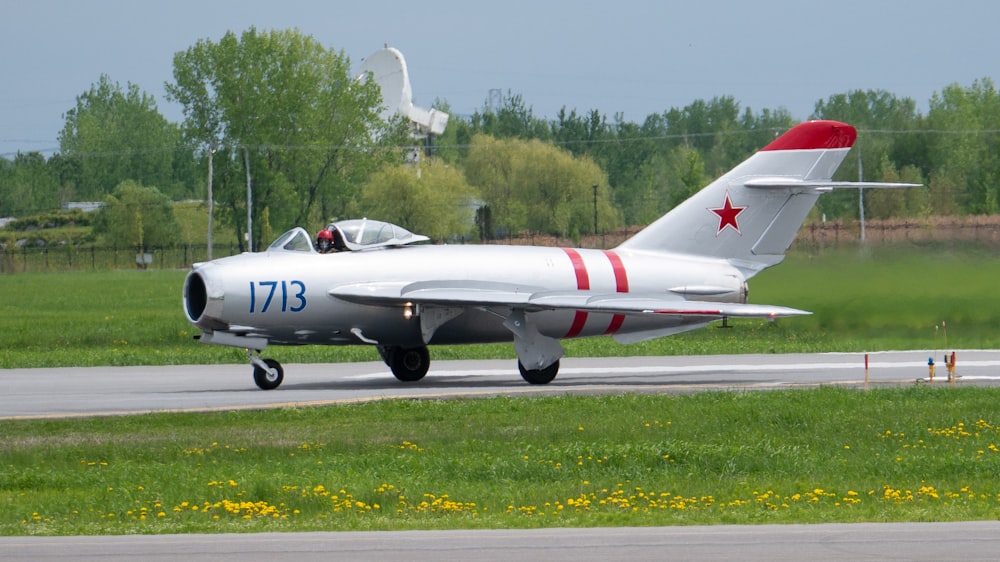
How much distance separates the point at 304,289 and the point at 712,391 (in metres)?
7.32

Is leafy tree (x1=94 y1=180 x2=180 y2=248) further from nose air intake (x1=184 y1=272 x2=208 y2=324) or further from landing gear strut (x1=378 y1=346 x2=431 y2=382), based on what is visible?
nose air intake (x1=184 y1=272 x2=208 y2=324)

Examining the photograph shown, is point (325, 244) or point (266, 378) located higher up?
point (325, 244)

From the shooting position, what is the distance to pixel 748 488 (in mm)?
14008

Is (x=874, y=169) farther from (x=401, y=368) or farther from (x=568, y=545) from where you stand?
(x=568, y=545)

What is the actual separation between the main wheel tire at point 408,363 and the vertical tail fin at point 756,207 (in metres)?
4.58

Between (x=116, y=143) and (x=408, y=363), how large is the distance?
16017 centimetres

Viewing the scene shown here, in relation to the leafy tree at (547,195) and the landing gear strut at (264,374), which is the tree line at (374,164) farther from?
the landing gear strut at (264,374)

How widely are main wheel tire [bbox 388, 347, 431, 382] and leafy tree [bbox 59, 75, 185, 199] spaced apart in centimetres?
13744

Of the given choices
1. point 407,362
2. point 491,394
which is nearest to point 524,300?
point 491,394

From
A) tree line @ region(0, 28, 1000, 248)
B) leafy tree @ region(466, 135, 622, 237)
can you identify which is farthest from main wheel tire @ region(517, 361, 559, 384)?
leafy tree @ region(466, 135, 622, 237)

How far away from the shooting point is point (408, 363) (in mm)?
26703

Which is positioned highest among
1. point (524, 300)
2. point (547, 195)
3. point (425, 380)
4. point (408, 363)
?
point (547, 195)

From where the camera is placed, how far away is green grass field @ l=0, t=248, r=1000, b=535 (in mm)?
12602

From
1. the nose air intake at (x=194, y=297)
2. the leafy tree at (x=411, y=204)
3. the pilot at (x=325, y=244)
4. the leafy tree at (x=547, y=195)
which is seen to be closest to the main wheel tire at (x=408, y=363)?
the pilot at (x=325, y=244)
